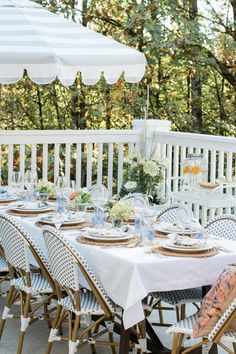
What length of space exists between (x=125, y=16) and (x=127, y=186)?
5.55m

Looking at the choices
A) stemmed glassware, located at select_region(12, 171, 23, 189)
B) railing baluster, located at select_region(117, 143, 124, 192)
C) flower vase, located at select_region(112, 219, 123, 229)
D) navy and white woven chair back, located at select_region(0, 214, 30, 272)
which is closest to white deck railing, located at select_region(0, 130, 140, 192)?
railing baluster, located at select_region(117, 143, 124, 192)

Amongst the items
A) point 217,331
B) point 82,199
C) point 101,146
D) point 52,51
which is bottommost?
point 217,331

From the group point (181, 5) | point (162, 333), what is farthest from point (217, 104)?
point (162, 333)

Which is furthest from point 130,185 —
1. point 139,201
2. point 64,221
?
point 64,221

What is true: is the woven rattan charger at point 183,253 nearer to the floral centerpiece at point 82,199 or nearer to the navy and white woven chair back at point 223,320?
the navy and white woven chair back at point 223,320

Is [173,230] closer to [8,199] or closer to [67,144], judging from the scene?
[8,199]

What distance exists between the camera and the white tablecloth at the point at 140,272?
4387 millimetres

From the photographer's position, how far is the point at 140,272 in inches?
173

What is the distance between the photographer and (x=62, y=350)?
5367mm

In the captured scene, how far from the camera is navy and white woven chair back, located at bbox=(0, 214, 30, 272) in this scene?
505 centimetres

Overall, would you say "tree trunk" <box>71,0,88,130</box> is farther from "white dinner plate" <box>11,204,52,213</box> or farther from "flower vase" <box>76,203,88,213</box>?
"flower vase" <box>76,203,88,213</box>

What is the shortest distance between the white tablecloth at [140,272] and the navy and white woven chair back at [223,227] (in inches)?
26.0

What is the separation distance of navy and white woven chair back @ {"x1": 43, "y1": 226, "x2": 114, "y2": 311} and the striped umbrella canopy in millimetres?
2402

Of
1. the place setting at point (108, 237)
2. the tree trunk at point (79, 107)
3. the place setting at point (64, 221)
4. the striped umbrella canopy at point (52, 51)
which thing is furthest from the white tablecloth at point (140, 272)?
the tree trunk at point (79, 107)
